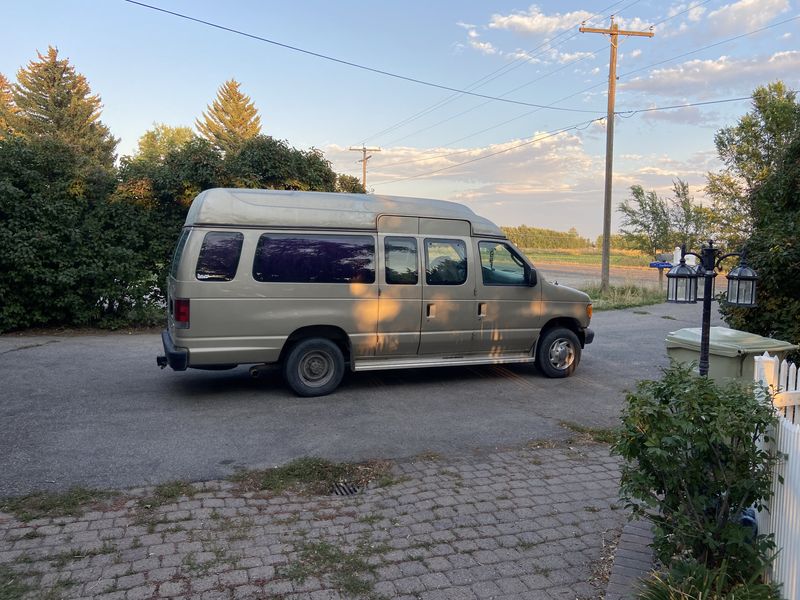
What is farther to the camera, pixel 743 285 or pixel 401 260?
pixel 401 260

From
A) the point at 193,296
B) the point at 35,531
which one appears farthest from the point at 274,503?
the point at 193,296

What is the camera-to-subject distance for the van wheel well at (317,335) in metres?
7.65

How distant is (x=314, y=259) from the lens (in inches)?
301

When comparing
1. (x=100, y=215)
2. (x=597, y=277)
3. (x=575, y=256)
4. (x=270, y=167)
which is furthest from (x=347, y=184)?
(x=575, y=256)

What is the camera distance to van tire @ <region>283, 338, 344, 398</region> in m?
7.59

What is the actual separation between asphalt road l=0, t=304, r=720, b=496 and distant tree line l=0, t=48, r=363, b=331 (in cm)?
165

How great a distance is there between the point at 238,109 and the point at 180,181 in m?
68.9

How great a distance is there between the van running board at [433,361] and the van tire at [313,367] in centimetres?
31

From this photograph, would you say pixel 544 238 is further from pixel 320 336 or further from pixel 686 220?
pixel 320 336

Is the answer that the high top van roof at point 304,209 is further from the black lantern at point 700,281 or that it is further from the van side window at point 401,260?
the black lantern at point 700,281

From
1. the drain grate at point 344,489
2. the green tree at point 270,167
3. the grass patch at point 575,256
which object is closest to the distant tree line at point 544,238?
the grass patch at point 575,256

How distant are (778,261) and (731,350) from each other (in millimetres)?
1629

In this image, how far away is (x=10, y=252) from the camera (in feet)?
36.6

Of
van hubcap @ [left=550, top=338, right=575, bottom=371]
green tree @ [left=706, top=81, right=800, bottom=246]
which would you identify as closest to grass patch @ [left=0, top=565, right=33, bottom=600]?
van hubcap @ [left=550, top=338, right=575, bottom=371]
